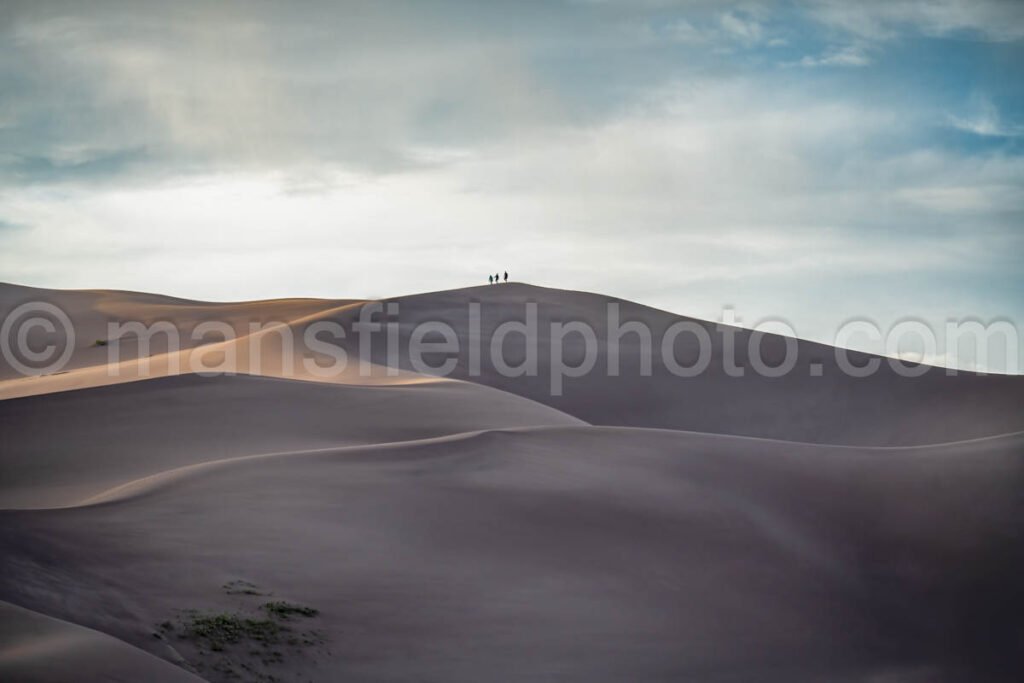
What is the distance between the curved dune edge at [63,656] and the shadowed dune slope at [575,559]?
1.01 metres

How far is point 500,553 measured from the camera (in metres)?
11.3

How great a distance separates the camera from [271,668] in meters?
8.30

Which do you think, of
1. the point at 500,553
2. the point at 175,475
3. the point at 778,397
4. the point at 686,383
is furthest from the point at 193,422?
the point at 778,397

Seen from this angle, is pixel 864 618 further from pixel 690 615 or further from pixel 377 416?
pixel 377 416

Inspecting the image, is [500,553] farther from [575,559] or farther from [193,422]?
[193,422]

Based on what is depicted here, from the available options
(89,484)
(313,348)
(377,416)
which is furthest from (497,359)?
(89,484)

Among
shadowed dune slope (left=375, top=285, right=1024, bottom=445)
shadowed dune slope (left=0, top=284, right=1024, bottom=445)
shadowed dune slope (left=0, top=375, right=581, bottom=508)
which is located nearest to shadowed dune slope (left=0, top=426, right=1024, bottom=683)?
shadowed dune slope (left=0, top=375, right=581, bottom=508)

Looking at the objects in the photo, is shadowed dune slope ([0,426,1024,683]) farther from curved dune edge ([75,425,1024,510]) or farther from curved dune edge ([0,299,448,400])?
curved dune edge ([0,299,448,400])

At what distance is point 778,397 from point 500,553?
2810 cm

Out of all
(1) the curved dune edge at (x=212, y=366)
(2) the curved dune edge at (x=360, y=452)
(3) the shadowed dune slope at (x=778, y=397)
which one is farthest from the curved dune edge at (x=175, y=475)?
(3) the shadowed dune slope at (x=778, y=397)

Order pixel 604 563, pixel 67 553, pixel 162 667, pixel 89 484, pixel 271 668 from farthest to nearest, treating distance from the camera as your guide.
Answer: pixel 89 484
pixel 604 563
pixel 67 553
pixel 271 668
pixel 162 667

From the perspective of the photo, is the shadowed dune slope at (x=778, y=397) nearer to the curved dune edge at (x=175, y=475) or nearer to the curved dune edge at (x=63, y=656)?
the curved dune edge at (x=175, y=475)

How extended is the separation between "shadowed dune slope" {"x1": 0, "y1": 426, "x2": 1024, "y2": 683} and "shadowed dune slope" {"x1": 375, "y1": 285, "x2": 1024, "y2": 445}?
19475mm

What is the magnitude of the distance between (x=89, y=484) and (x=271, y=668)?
9957mm
